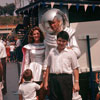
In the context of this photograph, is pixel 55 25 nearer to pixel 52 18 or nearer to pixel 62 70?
pixel 52 18

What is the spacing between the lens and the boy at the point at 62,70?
13.0 feet

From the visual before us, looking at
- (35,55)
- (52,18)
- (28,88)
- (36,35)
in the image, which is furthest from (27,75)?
(52,18)

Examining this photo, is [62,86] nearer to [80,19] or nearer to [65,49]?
[65,49]

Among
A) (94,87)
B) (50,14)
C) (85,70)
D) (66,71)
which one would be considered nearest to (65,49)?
(66,71)

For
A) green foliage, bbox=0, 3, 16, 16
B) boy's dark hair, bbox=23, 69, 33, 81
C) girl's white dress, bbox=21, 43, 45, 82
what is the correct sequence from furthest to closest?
green foliage, bbox=0, 3, 16, 16 < girl's white dress, bbox=21, 43, 45, 82 < boy's dark hair, bbox=23, 69, 33, 81

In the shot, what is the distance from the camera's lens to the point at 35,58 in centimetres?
479

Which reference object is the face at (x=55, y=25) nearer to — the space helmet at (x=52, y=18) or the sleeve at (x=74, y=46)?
the space helmet at (x=52, y=18)

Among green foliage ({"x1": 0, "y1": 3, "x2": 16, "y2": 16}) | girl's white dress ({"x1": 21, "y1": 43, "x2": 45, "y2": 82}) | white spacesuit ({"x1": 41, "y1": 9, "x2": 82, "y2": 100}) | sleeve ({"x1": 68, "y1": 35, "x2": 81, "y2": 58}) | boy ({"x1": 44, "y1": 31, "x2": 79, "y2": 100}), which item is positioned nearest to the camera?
boy ({"x1": 44, "y1": 31, "x2": 79, "y2": 100})

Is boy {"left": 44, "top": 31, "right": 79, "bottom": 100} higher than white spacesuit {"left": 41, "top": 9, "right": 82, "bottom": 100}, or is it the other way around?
white spacesuit {"left": 41, "top": 9, "right": 82, "bottom": 100}

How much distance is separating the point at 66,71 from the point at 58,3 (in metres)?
6.82

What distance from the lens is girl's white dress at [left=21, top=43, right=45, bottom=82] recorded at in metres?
4.76

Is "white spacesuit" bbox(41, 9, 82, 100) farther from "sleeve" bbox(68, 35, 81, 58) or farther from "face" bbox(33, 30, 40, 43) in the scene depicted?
"face" bbox(33, 30, 40, 43)

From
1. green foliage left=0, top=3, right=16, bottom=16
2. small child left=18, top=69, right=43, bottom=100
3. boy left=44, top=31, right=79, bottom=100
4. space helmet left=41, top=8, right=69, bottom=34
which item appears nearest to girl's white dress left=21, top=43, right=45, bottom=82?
small child left=18, top=69, right=43, bottom=100

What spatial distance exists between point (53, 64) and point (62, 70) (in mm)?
152
